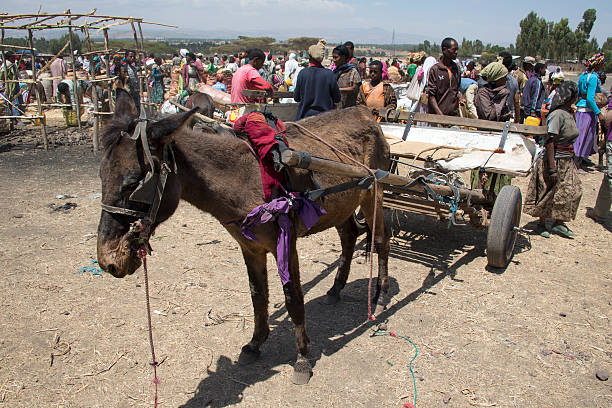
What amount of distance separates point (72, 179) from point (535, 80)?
1254 cm

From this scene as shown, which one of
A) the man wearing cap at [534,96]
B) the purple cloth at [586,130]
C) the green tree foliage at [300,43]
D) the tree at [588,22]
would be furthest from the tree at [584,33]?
the purple cloth at [586,130]

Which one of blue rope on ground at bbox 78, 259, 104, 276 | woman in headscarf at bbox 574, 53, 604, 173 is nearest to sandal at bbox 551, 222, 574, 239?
woman in headscarf at bbox 574, 53, 604, 173

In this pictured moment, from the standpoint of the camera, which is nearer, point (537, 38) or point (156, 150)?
point (156, 150)

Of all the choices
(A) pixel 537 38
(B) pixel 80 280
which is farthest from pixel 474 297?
(A) pixel 537 38

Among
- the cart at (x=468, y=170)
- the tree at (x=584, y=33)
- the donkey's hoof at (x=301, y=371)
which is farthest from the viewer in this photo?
the tree at (x=584, y=33)

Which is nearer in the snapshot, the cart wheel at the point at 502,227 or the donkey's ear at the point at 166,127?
the donkey's ear at the point at 166,127

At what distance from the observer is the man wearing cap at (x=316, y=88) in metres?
6.11

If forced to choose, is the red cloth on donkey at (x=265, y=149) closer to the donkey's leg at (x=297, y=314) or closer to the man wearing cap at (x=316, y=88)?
the donkey's leg at (x=297, y=314)

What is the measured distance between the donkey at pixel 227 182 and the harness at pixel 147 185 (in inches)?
0.8

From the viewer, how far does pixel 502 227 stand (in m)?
5.20

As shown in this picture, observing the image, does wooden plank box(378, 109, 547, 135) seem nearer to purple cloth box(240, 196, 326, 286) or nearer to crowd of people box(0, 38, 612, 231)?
crowd of people box(0, 38, 612, 231)

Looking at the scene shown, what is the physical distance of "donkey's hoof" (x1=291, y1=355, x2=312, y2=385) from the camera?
3.49 m

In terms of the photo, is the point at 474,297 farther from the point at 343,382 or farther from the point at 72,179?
the point at 72,179

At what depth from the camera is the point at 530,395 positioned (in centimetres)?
335
